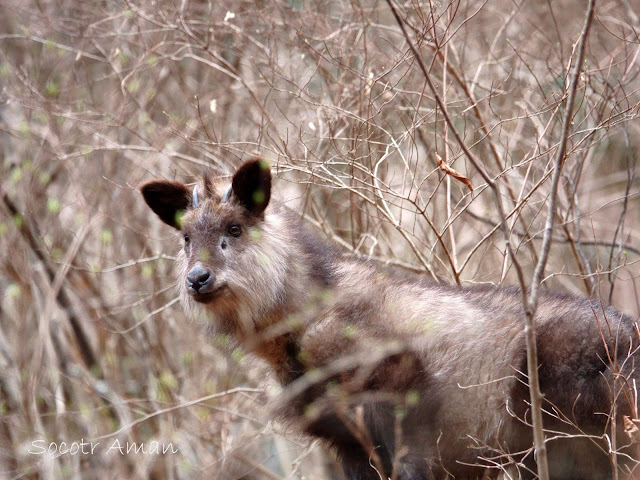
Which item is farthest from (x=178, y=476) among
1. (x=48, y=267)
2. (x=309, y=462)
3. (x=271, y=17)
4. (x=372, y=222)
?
(x=271, y=17)

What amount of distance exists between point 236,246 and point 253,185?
436 millimetres

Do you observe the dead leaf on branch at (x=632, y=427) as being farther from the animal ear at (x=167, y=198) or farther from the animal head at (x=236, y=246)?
the animal ear at (x=167, y=198)

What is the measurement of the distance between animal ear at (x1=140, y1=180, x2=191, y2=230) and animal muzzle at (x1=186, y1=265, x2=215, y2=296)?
2.06 feet

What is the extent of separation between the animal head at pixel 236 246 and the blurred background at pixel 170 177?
1542 mm

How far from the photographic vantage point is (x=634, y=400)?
4.58 m

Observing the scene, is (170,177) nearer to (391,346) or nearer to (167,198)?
(167,198)

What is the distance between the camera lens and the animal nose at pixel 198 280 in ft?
17.1

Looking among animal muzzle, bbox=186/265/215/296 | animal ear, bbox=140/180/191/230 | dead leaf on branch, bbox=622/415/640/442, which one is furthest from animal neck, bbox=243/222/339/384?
dead leaf on branch, bbox=622/415/640/442

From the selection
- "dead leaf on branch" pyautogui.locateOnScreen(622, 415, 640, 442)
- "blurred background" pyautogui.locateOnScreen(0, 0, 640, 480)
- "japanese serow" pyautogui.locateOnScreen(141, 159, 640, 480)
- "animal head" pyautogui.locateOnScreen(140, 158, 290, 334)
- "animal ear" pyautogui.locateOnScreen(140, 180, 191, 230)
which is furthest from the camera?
"blurred background" pyautogui.locateOnScreen(0, 0, 640, 480)

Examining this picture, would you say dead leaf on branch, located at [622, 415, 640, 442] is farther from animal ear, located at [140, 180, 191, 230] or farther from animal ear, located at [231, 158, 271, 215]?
animal ear, located at [140, 180, 191, 230]

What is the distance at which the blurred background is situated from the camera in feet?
24.9

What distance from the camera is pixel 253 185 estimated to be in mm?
5531

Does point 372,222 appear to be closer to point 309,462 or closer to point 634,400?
point 309,462

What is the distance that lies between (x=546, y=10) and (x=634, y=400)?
6.86 metres
